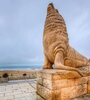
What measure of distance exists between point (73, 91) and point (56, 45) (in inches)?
52.5

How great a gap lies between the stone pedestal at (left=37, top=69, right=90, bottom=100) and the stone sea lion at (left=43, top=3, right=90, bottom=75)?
0.27 meters

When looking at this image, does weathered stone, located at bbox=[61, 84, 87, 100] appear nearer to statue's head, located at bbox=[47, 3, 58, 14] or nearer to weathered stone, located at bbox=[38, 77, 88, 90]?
weathered stone, located at bbox=[38, 77, 88, 90]

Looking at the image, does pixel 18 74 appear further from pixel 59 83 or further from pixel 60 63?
pixel 59 83

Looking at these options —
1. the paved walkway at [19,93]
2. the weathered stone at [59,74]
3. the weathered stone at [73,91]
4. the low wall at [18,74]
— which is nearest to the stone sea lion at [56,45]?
the weathered stone at [59,74]

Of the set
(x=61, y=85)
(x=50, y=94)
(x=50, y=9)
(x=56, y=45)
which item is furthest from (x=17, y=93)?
(x=50, y=9)

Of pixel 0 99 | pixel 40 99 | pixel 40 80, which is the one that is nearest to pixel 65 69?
pixel 40 80

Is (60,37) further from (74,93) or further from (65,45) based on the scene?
(74,93)

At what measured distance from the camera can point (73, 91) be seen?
3.45 metres

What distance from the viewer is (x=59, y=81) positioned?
3180mm

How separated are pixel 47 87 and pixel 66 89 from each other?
49 centimetres

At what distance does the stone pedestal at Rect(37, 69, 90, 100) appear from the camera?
3.12 m

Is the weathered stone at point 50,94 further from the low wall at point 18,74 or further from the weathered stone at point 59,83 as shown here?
the low wall at point 18,74

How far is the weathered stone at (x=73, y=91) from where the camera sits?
326 centimetres

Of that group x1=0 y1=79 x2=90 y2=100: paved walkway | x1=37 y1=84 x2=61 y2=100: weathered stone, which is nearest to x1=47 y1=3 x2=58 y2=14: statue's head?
x1=37 y1=84 x2=61 y2=100: weathered stone
